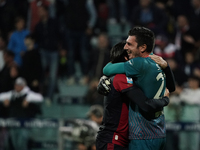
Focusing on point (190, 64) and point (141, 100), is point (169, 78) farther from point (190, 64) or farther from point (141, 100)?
point (190, 64)

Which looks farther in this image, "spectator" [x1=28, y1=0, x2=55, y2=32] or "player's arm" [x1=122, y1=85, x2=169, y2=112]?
"spectator" [x1=28, y1=0, x2=55, y2=32]

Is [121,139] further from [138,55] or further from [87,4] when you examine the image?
[87,4]

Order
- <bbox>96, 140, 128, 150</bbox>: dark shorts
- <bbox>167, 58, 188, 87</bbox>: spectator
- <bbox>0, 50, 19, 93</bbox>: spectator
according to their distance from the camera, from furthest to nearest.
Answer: <bbox>0, 50, 19, 93</bbox>: spectator
<bbox>167, 58, 188, 87</bbox>: spectator
<bbox>96, 140, 128, 150</bbox>: dark shorts

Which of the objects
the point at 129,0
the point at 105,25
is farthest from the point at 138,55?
the point at 129,0

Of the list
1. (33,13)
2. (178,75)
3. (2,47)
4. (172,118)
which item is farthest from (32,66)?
(172,118)

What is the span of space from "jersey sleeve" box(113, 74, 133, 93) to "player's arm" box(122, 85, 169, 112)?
0.07 ft

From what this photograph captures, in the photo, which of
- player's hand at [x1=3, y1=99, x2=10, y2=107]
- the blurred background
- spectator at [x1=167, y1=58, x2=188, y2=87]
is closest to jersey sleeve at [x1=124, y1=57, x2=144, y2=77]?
the blurred background

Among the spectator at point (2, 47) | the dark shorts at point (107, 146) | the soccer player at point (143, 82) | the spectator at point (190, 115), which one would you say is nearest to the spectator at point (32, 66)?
the spectator at point (2, 47)

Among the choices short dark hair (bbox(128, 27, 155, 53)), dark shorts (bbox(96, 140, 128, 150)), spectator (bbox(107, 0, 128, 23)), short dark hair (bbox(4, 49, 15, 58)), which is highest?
spectator (bbox(107, 0, 128, 23))

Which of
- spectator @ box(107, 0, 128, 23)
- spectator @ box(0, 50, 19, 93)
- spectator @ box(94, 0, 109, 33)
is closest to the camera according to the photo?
spectator @ box(0, 50, 19, 93)

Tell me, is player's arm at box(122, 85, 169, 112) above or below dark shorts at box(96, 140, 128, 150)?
above

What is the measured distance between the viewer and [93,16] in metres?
10.3

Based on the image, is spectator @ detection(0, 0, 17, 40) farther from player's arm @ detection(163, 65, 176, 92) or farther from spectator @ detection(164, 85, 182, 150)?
player's arm @ detection(163, 65, 176, 92)

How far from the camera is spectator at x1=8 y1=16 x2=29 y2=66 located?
32.7ft
